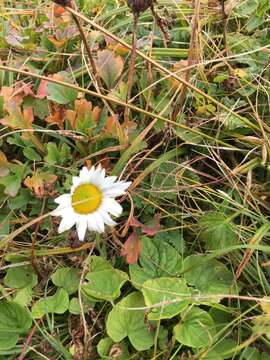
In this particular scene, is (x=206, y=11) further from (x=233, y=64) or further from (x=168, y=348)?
(x=168, y=348)

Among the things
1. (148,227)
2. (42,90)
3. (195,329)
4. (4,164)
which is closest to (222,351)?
(195,329)

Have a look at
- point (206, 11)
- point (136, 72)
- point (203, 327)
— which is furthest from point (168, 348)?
point (206, 11)

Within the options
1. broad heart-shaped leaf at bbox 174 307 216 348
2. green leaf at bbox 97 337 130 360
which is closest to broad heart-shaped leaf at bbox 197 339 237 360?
Answer: broad heart-shaped leaf at bbox 174 307 216 348

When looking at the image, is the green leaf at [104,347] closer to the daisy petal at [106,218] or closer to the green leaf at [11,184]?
the daisy petal at [106,218]

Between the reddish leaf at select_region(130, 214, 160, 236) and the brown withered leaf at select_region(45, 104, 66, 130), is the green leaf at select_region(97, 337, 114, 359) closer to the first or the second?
the reddish leaf at select_region(130, 214, 160, 236)

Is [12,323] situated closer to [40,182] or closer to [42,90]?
[40,182]

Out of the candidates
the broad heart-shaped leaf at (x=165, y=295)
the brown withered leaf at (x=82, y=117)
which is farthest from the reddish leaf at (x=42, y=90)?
the broad heart-shaped leaf at (x=165, y=295)
